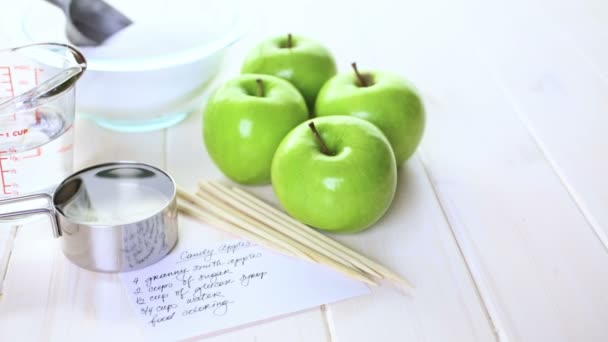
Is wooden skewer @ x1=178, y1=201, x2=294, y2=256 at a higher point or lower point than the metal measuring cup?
lower

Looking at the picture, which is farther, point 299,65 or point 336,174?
point 299,65

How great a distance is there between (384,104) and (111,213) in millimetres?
308

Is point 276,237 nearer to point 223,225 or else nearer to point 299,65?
point 223,225

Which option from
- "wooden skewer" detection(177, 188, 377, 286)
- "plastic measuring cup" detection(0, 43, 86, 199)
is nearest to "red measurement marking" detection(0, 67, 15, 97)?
"plastic measuring cup" detection(0, 43, 86, 199)

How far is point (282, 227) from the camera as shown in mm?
767

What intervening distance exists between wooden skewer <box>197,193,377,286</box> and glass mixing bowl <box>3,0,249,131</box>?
150 millimetres

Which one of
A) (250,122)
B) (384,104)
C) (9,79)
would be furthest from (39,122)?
(384,104)

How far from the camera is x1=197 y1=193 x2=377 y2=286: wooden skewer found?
72 cm

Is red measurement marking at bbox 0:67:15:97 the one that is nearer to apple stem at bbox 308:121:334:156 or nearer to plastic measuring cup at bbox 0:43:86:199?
plastic measuring cup at bbox 0:43:86:199

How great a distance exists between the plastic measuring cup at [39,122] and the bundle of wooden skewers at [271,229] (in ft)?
→ 0.44

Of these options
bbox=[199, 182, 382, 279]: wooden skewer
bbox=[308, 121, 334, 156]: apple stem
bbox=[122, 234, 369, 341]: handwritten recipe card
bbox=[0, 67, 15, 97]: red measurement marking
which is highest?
bbox=[308, 121, 334, 156]: apple stem

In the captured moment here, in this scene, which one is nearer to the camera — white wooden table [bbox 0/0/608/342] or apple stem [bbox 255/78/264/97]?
white wooden table [bbox 0/0/608/342]

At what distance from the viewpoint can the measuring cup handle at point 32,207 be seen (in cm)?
68

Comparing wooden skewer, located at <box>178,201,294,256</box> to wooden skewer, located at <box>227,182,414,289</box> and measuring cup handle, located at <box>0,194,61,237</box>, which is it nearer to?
wooden skewer, located at <box>227,182,414,289</box>
